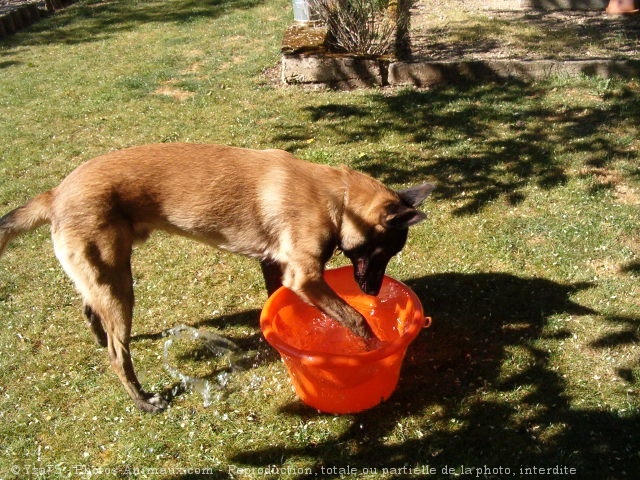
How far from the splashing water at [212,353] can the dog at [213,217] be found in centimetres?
30

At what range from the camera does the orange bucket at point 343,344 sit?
3.82m

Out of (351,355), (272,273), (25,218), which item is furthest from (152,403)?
(351,355)

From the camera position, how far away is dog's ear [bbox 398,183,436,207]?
4398 mm

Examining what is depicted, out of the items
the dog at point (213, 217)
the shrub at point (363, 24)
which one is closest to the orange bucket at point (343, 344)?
the dog at point (213, 217)

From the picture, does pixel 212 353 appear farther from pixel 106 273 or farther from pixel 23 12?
pixel 23 12

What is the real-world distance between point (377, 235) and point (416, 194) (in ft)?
1.46

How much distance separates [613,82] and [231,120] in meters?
5.75

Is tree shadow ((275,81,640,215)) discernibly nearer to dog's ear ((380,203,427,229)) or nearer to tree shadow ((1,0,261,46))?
dog's ear ((380,203,427,229))

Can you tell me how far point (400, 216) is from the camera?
4.06 meters

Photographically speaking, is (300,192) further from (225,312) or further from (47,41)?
(47,41)

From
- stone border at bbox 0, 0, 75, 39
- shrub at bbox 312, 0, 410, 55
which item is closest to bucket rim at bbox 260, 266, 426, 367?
→ shrub at bbox 312, 0, 410, 55

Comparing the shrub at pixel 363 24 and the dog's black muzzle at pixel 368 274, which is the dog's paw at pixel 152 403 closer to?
the dog's black muzzle at pixel 368 274

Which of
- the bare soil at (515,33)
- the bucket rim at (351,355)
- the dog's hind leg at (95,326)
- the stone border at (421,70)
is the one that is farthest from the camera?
the bare soil at (515,33)

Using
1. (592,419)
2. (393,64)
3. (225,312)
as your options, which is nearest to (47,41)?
(393,64)
